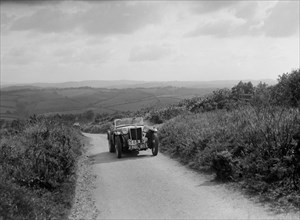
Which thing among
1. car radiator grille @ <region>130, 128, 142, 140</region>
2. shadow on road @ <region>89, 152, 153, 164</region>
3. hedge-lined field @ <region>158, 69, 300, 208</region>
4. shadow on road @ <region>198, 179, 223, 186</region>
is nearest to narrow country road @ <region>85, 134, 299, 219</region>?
shadow on road @ <region>198, 179, 223, 186</region>

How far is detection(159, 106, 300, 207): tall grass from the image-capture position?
968 cm

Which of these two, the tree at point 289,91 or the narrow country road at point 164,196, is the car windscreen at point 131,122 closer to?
the narrow country road at point 164,196

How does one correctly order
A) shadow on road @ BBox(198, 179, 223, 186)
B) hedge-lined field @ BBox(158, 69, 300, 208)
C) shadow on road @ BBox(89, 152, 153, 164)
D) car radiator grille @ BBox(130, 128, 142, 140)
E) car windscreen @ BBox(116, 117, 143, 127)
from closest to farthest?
1. hedge-lined field @ BBox(158, 69, 300, 208)
2. shadow on road @ BBox(198, 179, 223, 186)
3. shadow on road @ BBox(89, 152, 153, 164)
4. car radiator grille @ BBox(130, 128, 142, 140)
5. car windscreen @ BBox(116, 117, 143, 127)

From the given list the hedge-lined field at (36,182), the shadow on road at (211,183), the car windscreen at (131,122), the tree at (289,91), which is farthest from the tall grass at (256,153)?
the tree at (289,91)

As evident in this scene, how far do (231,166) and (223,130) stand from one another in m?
3.20

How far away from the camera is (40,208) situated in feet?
26.3

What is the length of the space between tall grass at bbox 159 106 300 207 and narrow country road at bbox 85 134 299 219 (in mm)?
683

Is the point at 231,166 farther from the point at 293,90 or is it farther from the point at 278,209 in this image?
the point at 293,90

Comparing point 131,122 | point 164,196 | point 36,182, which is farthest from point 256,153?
point 131,122

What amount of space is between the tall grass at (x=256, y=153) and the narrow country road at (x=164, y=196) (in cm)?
68

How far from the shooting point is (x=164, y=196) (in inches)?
396

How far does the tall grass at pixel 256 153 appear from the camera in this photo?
31.8 ft

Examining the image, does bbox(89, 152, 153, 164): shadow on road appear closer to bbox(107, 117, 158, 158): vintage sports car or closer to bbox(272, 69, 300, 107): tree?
bbox(107, 117, 158, 158): vintage sports car

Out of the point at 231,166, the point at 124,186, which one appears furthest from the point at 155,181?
the point at 231,166
